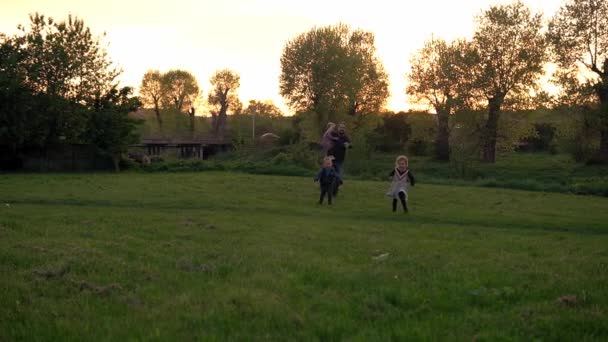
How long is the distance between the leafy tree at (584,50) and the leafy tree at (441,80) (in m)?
8.46

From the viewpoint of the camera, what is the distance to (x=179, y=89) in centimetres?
8838

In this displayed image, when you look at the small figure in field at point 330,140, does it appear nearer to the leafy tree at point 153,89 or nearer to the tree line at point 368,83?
the tree line at point 368,83

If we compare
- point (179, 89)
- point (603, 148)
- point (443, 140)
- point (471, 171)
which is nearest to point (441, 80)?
point (443, 140)

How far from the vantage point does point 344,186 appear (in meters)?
25.0

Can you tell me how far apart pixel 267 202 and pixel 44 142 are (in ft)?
77.2

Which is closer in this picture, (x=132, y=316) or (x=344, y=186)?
(x=132, y=316)

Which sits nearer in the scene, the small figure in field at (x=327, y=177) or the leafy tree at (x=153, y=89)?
the small figure in field at (x=327, y=177)

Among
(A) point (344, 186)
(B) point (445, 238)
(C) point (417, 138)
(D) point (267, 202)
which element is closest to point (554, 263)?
(B) point (445, 238)

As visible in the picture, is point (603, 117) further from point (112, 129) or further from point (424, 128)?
point (112, 129)

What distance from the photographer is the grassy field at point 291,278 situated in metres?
5.28

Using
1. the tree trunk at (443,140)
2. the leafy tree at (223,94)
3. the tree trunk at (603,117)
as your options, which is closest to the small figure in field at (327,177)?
the tree trunk at (603,117)

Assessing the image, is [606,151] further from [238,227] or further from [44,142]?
[44,142]

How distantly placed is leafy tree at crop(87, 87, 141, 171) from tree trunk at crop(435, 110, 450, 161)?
3274cm

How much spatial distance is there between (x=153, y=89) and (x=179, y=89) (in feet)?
14.7
